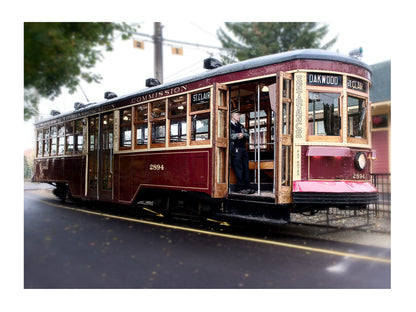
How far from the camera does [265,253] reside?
4852 millimetres

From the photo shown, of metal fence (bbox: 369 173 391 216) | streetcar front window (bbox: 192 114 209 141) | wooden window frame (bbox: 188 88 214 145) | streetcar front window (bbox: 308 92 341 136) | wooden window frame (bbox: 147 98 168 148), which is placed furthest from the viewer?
metal fence (bbox: 369 173 391 216)

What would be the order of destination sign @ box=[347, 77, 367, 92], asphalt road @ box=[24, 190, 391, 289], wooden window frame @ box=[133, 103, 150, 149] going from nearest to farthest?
asphalt road @ box=[24, 190, 391, 289]
destination sign @ box=[347, 77, 367, 92]
wooden window frame @ box=[133, 103, 150, 149]

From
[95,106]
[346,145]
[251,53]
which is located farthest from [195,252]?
[251,53]

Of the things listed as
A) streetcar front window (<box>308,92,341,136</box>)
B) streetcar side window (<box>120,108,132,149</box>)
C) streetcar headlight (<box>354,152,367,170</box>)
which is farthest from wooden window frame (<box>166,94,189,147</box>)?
streetcar headlight (<box>354,152,367,170</box>)

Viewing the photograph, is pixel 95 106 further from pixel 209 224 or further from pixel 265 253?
pixel 265 253

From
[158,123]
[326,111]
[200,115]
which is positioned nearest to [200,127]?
[200,115]

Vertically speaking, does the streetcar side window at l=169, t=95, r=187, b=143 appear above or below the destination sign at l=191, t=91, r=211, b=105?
below

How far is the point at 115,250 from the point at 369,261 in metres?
3.07

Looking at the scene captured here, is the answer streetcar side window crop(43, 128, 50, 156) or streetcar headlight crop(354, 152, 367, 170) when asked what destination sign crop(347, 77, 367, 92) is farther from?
streetcar side window crop(43, 128, 50, 156)

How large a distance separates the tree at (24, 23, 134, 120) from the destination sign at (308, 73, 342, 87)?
293 cm

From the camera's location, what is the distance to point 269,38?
9.52 m

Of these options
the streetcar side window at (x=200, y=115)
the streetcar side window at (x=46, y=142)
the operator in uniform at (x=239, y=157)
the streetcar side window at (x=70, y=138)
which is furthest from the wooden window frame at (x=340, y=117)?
the streetcar side window at (x=70, y=138)

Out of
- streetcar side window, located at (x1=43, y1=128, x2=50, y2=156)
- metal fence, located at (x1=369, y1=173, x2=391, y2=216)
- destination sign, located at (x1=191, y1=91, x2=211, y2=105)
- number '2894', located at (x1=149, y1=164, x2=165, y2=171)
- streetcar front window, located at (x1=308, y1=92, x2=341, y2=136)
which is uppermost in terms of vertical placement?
destination sign, located at (x1=191, y1=91, x2=211, y2=105)

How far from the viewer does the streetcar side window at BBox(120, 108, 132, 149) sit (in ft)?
26.6
